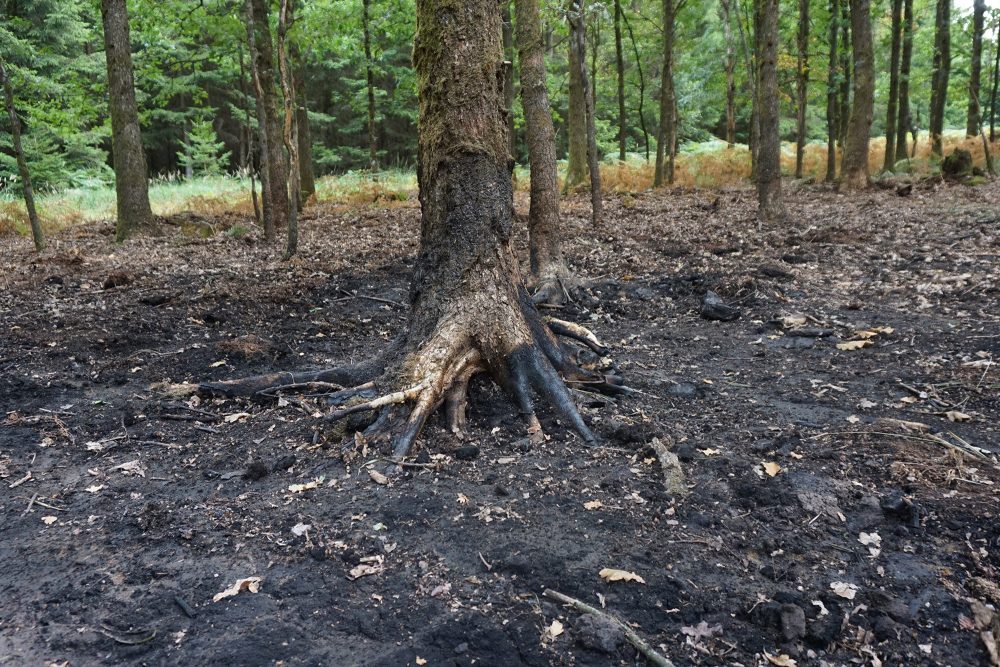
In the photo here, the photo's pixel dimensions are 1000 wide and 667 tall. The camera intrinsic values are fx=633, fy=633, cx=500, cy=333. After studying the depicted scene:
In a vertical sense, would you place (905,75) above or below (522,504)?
above

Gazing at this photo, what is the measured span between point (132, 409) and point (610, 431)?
3.33 m

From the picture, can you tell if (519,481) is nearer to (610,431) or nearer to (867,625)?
(610,431)

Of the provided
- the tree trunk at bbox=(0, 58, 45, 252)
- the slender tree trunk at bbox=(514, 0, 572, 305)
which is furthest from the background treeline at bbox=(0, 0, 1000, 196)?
the slender tree trunk at bbox=(514, 0, 572, 305)

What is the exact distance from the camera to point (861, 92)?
47.8 ft

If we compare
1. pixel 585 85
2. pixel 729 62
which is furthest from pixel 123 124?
pixel 729 62

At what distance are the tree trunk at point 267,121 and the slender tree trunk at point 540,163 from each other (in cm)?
444

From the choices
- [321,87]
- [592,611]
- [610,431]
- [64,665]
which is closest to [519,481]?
[610,431]

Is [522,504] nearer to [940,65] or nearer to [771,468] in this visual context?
[771,468]

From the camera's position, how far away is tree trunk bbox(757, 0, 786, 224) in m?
10.2

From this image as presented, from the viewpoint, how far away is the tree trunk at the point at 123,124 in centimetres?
1115

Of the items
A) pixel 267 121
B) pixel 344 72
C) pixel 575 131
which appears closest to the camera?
pixel 267 121

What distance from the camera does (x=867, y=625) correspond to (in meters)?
2.31

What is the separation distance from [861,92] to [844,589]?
15.4m

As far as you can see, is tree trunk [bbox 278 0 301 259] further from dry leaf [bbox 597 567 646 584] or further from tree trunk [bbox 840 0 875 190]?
tree trunk [bbox 840 0 875 190]
